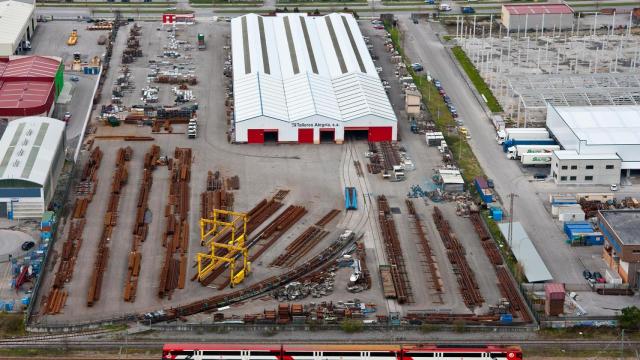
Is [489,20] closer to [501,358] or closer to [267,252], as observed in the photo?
[267,252]

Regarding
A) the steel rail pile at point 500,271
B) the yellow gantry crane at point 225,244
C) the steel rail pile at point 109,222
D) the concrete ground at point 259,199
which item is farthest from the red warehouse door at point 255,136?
the steel rail pile at point 500,271

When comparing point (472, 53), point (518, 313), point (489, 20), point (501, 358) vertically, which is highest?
point (489, 20)

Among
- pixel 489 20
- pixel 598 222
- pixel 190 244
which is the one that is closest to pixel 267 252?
pixel 190 244

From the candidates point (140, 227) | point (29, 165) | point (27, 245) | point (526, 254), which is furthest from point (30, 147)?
point (526, 254)

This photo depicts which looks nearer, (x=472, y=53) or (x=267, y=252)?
(x=267, y=252)

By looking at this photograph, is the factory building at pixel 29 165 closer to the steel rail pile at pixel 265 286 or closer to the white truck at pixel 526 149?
the steel rail pile at pixel 265 286

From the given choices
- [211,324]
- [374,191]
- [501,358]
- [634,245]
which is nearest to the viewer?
[501,358]

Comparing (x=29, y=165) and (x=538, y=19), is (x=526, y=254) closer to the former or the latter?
(x=29, y=165)

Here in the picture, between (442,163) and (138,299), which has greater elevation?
(442,163)
